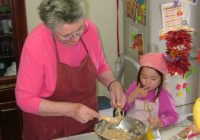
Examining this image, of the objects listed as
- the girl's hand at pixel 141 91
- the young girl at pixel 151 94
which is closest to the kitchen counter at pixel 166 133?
the young girl at pixel 151 94

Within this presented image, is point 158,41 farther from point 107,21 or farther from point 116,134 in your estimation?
point 116,134

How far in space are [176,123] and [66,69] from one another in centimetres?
62

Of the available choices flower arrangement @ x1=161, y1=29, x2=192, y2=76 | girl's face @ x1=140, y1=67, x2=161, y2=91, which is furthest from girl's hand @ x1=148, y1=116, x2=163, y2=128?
flower arrangement @ x1=161, y1=29, x2=192, y2=76

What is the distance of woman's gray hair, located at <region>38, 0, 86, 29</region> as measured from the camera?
1.25m

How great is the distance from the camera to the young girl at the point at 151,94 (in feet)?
5.66

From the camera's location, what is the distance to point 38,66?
1.38 m

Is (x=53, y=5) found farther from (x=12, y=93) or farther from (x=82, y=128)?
(x=12, y=93)

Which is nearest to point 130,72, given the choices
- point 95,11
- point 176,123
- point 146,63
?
point 95,11

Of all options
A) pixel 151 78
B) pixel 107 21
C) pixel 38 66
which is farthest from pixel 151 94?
pixel 107 21

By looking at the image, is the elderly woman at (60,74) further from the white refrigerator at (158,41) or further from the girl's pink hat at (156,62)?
the white refrigerator at (158,41)

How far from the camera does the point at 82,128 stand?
5.34 ft

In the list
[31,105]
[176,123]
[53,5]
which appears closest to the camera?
[53,5]

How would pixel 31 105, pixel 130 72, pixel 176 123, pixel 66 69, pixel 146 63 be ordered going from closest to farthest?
pixel 31 105 < pixel 66 69 < pixel 176 123 < pixel 146 63 < pixel 130 72

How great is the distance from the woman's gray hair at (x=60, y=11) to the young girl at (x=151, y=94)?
605 mm
